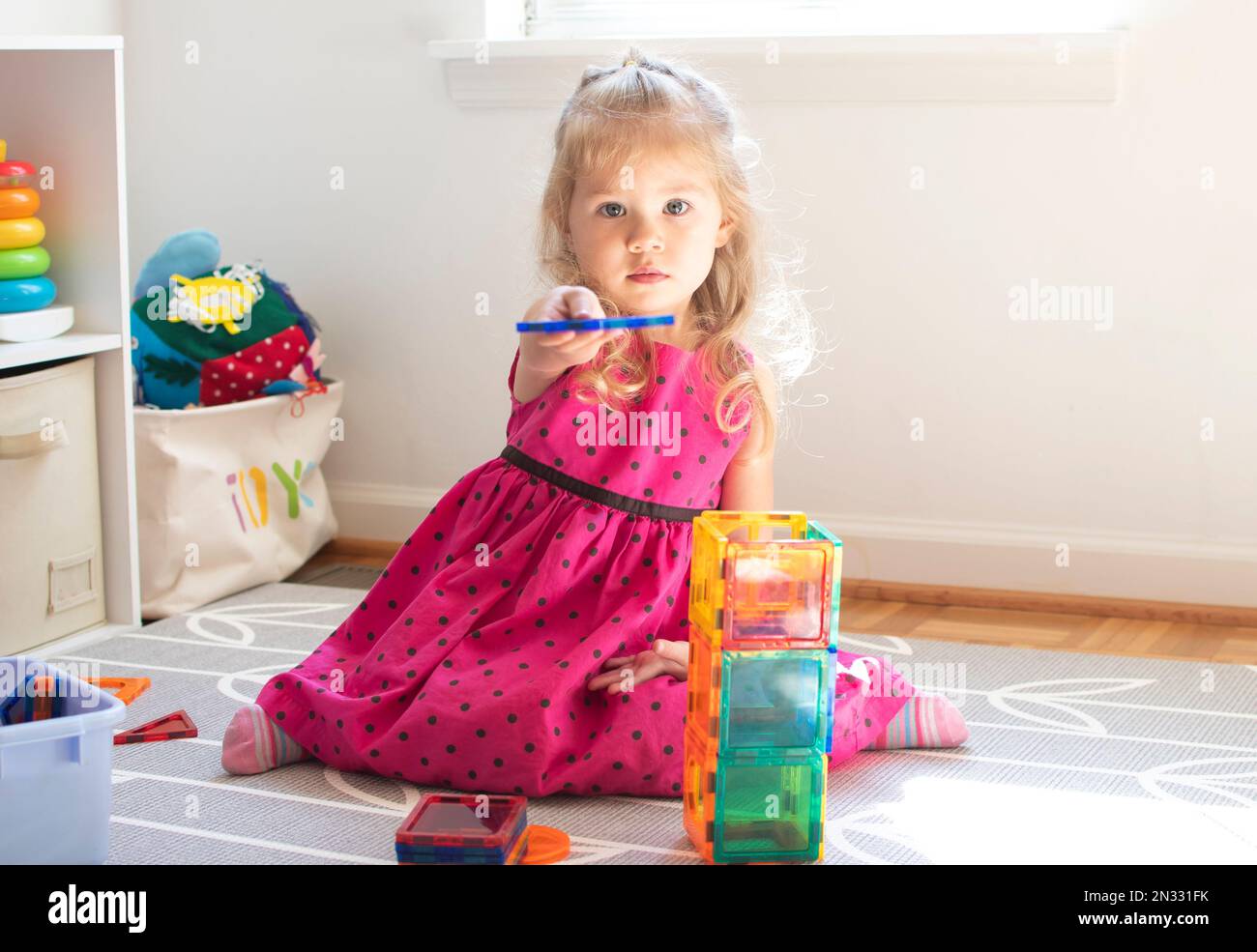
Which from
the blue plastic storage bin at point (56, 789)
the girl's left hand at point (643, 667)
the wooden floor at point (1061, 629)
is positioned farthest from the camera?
the wooden floor at point (1061, 629)

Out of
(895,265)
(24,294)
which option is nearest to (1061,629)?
(895,265)

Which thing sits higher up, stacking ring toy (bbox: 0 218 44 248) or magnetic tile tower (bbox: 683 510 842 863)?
stacking ring toy (bbox: 0 218 44 248)

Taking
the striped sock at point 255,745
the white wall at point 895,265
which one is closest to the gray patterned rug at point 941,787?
the striped sock at point 255,745

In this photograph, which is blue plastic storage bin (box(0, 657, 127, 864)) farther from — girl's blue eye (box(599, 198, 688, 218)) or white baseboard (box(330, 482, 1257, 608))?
white baseboard (box(330, 482, 1257, 608))

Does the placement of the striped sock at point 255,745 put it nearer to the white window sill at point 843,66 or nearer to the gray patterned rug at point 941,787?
the gray patterned rug at point 941,787

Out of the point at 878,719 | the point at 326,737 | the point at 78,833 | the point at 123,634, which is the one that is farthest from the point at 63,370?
the point at 878,719

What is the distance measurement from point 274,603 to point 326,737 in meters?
0.58

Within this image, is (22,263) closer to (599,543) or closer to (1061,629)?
(599,543)

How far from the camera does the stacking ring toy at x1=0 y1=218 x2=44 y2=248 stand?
1.54 meters

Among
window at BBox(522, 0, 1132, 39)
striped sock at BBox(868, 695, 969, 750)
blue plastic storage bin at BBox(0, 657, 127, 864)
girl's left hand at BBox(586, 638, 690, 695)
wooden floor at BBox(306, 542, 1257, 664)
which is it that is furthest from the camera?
window at BBox(522, 0, 1132, 39)

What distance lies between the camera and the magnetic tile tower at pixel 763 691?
3.40ft

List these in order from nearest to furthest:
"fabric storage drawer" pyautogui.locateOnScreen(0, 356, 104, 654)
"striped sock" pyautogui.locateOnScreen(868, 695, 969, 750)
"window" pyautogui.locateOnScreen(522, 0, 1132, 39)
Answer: "striped sock" pyautogui.locateOnScreen(868, 695, 969, 750)
"fabric storage drawer" pyautogui.locateOnScreen(0, 356, 104, 654)
"window" pyautogui.locateOnScreen(522, 0, 1132, 39)

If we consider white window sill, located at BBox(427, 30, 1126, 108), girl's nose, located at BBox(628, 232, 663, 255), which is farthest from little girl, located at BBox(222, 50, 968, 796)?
white window sill, located at BBox(427, 30, 1126, 108)

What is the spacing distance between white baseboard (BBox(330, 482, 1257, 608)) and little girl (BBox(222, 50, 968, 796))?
0.56 m
